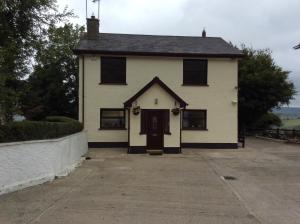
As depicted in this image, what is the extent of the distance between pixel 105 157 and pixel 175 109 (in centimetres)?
498

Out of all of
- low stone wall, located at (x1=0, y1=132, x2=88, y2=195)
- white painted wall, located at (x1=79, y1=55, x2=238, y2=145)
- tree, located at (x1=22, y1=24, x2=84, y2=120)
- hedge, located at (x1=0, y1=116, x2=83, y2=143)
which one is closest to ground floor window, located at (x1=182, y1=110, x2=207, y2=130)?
white painted wall, located at (x1=79, y1=55, x2=238, y2=145)

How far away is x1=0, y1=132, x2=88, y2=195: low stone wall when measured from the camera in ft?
35.7

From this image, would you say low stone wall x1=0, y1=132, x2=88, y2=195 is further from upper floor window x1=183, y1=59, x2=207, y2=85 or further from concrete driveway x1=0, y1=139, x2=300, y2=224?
upper floor window x1=183, y1=59, x2=207, y2=85

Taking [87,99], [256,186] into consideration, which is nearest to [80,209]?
[256,186]

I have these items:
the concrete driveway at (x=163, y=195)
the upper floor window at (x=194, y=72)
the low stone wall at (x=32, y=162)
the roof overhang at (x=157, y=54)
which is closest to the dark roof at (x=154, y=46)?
the roof overhang at (x=157, y=54)

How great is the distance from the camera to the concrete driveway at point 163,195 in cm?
869

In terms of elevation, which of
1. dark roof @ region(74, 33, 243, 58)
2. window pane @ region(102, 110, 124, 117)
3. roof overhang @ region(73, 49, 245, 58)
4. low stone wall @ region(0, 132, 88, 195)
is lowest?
low stone wall @ region(0, 132, 88, 195)

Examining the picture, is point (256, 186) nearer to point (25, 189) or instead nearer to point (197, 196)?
point (197, 196)

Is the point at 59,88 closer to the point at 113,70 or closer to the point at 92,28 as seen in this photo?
the point at 92,28

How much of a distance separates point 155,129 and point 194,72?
16.2ft

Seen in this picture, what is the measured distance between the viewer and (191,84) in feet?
86.6

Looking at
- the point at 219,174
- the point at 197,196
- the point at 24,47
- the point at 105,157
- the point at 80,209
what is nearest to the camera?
the point at 80,209

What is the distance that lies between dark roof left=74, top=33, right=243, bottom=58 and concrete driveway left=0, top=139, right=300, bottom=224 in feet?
30.0

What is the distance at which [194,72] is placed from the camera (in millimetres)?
26422
